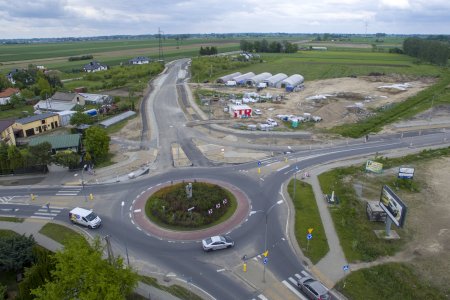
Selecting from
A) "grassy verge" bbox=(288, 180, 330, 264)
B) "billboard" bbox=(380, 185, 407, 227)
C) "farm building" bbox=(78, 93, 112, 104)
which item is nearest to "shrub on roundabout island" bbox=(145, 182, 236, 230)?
"grassy verge" bbox=(288, 180, 330, 264)

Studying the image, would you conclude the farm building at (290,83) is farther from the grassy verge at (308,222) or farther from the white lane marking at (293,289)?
the white lane marking at (293,289)

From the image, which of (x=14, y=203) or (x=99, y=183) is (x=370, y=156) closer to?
(x=99, y=183)

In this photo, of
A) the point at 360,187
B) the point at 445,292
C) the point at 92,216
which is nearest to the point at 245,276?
the point at 445,292

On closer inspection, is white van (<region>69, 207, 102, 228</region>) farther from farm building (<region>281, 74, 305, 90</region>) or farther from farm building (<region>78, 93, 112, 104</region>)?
farm building (<region>281, 74, 305, 90</region>)

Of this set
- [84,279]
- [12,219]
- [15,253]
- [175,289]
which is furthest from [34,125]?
[84,279]

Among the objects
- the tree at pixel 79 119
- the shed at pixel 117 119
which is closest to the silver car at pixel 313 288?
the shed at pixel 117 119

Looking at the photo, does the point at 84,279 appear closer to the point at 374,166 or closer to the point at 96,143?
the point at 96,143
